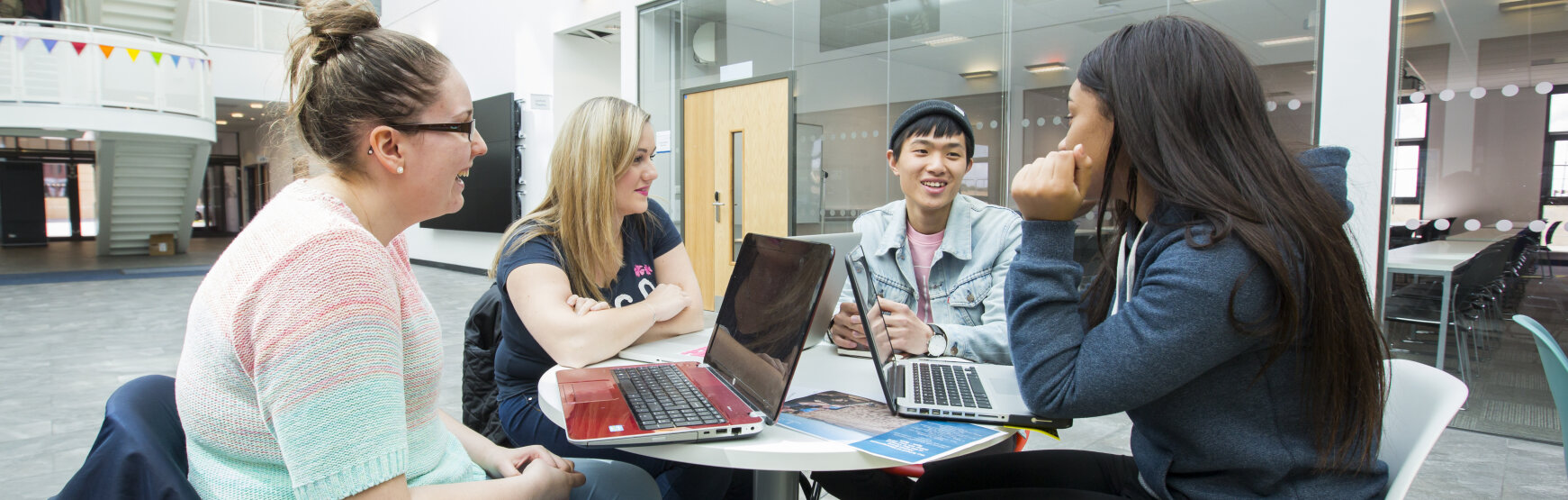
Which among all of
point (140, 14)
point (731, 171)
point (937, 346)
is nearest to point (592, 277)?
point (937, 346)

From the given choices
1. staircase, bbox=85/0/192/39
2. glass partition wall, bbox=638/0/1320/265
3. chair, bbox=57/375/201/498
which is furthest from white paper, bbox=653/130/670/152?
staircase, bbox=85/0/192/39

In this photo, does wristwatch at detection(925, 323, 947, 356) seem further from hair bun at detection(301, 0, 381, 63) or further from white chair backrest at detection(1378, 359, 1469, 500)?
hair bun at detection(301, 0, 381, 63)

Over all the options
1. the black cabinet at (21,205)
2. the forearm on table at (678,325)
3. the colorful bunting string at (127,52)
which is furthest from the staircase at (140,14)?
the forearm on table at (678,325)

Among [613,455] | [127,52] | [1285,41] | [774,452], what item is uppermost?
[127,52]

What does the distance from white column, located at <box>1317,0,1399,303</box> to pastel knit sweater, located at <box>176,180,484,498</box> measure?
3.77 m

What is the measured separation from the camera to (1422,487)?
2607 millimetres

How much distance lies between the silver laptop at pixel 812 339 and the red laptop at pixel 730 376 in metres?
0.15

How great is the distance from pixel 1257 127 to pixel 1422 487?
8.13ft

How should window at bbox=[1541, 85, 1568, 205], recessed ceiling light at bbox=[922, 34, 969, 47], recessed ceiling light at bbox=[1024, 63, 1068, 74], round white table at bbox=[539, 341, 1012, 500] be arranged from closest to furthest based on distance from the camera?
round white table at bbox=[539, 341, 1012, 500], window at bbox=[1541, 85, 1568, 205], recessed ceiling light at bbox=[1024, 63, 1068, 74], recessed ceiling light at bbox=[922, 34, 969, 47]

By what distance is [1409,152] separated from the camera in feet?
10.8

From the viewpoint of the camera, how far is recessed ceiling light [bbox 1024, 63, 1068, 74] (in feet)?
13.9

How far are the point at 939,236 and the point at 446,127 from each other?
4.85 ft

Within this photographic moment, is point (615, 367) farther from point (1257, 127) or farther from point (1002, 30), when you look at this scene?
point (1002, 30)

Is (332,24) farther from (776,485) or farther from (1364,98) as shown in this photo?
(1364,98)
